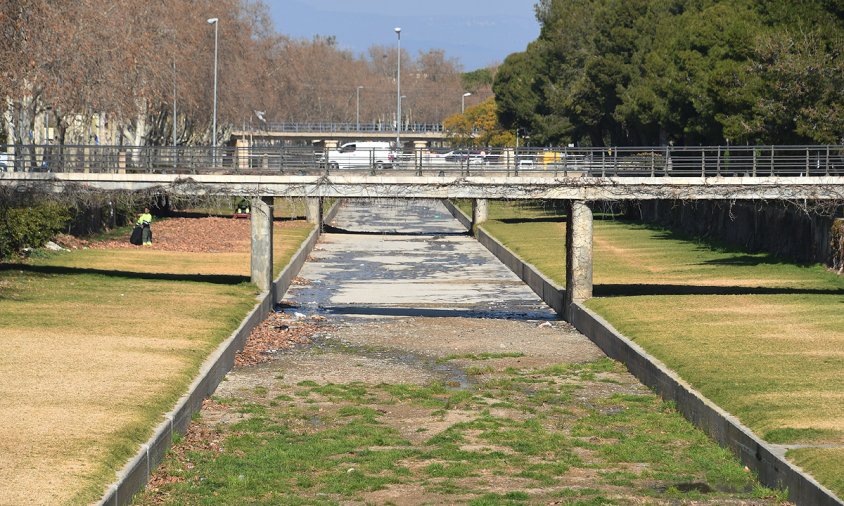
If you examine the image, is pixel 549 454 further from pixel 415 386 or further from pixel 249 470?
pixel 415 386

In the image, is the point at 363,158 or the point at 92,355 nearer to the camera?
the point at 92,355

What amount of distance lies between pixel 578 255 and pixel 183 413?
20.4 meters

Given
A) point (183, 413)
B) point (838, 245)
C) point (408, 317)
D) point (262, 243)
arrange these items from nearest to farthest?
1. point (183, 413)
2. point (408, 317)
3. point (262, 243)
4. point (838, 245)

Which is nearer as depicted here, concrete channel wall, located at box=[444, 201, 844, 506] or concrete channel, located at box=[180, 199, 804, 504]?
concrete channel wall, located at box=[444, 201, 844, 506]

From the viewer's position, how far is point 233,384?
27.5 m

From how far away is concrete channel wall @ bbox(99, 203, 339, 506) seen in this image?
16.3 meters

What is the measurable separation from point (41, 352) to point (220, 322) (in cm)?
758

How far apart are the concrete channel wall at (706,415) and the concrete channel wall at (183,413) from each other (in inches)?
286

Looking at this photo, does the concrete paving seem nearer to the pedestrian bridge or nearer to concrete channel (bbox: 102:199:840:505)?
concrete channel (bbox: 102:199:840:505)

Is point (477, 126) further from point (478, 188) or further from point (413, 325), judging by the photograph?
point (413, 325)

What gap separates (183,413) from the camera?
21.4m

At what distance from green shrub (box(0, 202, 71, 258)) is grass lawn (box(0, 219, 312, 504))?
0.85 metres

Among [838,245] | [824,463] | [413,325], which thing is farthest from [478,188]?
[824,463]

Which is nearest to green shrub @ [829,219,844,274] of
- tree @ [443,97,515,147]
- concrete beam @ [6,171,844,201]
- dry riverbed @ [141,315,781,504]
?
concrete beam @ [6,171,844,201]
